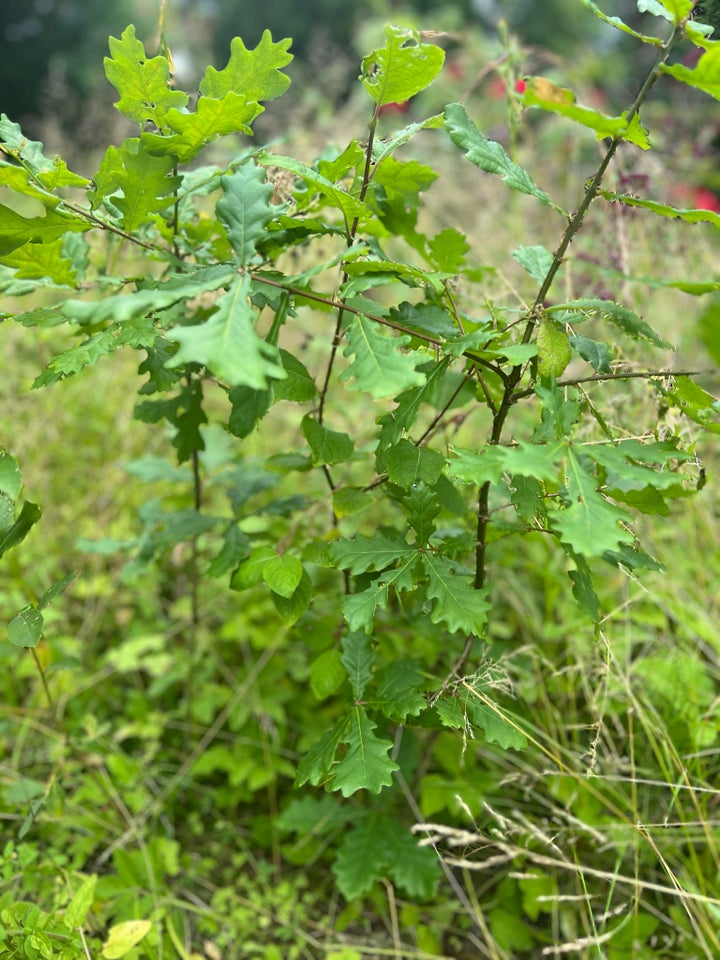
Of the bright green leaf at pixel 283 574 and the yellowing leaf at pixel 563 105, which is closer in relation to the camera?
the yellowing leaf at pixel 563 105

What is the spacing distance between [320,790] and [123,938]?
71 centimetres

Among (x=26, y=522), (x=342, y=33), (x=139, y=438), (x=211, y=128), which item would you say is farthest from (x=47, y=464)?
(x=342, y=33)

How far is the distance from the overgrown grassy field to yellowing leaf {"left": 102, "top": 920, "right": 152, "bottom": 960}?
0.04 ft

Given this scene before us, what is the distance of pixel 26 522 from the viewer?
1.09 m

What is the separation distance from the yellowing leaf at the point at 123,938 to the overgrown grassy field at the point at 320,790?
0.01m

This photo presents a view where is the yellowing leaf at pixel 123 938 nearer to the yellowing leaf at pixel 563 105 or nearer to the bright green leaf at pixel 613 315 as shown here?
the bright green leaf at pixel 613 315

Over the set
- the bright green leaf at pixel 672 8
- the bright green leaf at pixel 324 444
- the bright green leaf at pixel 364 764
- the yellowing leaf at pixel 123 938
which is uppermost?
the bright green leaf at pixel 672 8

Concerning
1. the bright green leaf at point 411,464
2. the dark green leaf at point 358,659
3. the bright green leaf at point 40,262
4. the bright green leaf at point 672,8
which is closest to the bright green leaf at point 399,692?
the dark green leaf at point 358,659

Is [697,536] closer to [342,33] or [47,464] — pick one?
[47,464]

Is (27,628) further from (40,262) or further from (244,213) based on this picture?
(244,213)

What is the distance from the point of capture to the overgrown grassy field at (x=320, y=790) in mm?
1383

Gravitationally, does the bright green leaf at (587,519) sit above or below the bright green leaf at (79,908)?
above

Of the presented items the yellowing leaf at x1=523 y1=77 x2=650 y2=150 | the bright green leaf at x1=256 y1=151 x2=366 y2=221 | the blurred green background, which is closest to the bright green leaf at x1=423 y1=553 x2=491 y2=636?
the bright green leaf at x1=256 y1=151 x2=366 y2=221

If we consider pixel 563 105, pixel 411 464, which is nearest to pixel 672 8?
pixel 563 105
